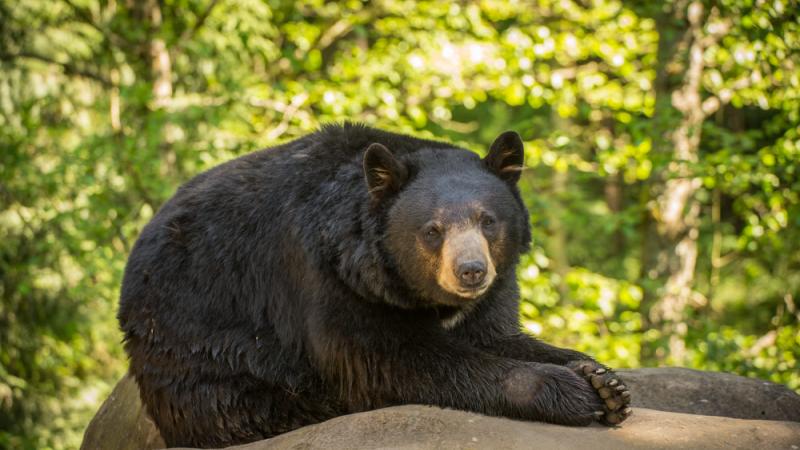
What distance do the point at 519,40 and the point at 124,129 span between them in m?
4.67

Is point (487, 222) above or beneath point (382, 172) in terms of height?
beneath

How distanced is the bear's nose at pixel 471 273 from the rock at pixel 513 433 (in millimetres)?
623

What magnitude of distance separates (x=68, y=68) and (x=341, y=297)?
24.3 ft

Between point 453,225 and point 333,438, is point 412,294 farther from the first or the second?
point 333,438

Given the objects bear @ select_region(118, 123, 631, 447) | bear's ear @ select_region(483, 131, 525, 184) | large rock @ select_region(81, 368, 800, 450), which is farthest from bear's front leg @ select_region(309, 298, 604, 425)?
bear's ear @ select_region(483, 131, 525, 184)

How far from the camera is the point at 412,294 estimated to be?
14.4ft

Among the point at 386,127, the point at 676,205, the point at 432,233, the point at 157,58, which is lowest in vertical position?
the point at 676,205

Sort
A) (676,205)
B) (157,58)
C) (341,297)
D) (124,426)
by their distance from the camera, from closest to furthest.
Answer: (341,297)
(124,426)
(676,205)
(157,58)

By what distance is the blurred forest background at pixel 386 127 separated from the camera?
27.6 feet

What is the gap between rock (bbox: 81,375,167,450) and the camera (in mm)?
5305

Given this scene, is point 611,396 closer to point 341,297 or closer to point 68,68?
point 341,297

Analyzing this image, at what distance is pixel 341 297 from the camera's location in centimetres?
430

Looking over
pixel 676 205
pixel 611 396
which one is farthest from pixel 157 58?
pixel 611 396

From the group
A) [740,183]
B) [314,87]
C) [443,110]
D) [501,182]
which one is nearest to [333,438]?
[501,182]
